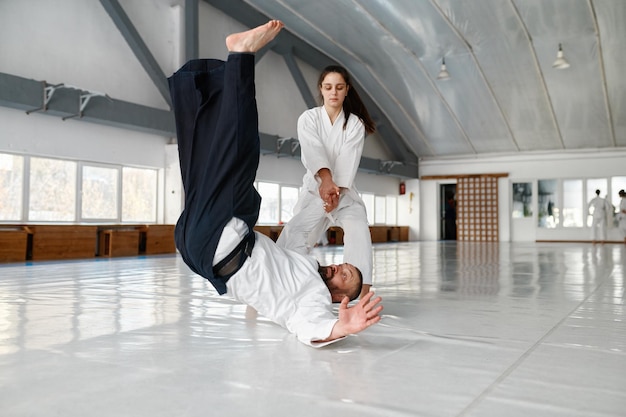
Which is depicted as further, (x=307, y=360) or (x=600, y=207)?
(x=600, y=207)

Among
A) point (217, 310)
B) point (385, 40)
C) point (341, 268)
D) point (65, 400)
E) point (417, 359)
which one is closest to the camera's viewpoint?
point (65, 400)

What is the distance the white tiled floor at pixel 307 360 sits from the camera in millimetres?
1334

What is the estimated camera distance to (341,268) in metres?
2.32

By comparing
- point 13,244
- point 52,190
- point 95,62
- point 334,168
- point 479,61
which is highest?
point 479,61

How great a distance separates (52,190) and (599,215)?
13586 mm

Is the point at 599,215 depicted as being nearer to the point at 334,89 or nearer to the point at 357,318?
the point at 334,89

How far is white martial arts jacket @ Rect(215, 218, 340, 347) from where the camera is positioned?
6.70 ft

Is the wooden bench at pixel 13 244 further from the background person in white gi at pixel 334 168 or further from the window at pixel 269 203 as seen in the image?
the window at pixel 269 203

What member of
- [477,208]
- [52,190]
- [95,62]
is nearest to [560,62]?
[477,208]

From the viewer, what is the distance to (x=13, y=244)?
23.7 ft

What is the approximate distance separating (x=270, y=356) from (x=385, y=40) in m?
11.1

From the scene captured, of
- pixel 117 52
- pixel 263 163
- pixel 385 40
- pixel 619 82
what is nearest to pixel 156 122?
pixel 117 52

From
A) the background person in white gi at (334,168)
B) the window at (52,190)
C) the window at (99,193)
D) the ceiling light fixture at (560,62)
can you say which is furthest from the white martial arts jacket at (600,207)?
the background person in white gi at (334,168)

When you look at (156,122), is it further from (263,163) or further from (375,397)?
(375,397)
